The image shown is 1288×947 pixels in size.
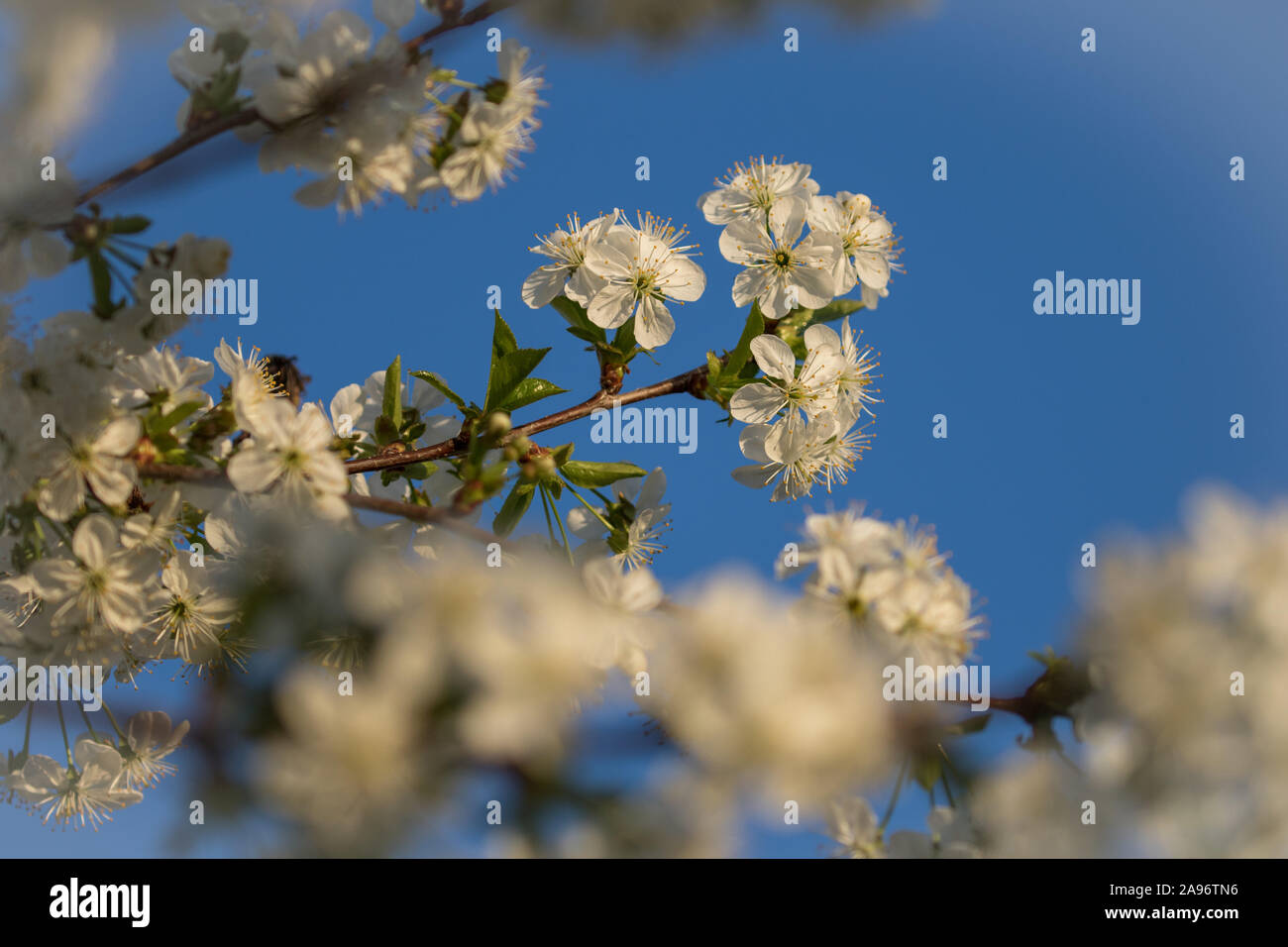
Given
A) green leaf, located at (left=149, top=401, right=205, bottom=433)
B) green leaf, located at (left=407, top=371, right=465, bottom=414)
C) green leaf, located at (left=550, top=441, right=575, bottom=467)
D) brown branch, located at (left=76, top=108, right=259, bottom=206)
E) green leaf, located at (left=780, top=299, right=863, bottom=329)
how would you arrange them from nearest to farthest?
1. brown branch, located at (left=76, top=108, right=259, bottom=206)
2. green leaf, located at (left=149, top=401, right=205, bottom=433)
3. green leaf, located at (left=550, top=441, right=575, bottom=467)
4. green leaf, located at (left=407, top=371, right=465, bottom=414)
5. green leaf, located at (left=780, top=299, right=863, bottom=329)

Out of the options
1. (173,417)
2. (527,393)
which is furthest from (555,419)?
(173,417)

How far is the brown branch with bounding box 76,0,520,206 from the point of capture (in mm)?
1292

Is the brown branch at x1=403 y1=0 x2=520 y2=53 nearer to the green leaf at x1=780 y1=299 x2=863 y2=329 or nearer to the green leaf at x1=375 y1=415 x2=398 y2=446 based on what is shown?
the green leaf at x1=375 y1=415 x2=398 y2=446

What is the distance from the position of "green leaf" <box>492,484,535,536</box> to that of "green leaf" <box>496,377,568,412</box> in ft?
0.60

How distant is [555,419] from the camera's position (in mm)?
1846

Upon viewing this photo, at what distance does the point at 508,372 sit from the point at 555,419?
0.14m

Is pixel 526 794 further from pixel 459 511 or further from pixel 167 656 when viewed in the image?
pixel 167 656

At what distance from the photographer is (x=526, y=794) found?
846 millimetres

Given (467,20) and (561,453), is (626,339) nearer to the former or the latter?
(561,453)

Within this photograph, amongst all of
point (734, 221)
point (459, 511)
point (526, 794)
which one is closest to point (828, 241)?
point (734, 221)

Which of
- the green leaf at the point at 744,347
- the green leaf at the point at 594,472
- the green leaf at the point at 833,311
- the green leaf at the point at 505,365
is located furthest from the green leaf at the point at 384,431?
the green leaf at the point at 833,311

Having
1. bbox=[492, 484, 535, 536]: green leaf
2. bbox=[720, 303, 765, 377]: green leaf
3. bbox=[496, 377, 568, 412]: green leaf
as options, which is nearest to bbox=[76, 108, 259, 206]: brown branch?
bbox=[496, 377, 568, 412]: green leaf

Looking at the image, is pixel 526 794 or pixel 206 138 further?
pixel 206 138
